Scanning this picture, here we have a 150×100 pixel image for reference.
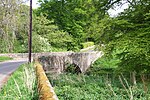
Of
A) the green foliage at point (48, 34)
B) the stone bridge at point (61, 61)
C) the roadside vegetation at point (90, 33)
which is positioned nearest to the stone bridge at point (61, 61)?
the stone bridge at point (61, 61)

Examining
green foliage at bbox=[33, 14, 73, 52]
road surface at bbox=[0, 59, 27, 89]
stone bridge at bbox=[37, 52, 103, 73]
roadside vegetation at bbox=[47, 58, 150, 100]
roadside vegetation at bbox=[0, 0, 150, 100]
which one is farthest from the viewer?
green foliage at bbox=[33, 14, 73, 52]

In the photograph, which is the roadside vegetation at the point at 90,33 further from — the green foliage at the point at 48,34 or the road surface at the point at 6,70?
the road surface at the point at 6,70

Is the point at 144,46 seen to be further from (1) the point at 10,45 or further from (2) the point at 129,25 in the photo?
(1) the point at 10,45

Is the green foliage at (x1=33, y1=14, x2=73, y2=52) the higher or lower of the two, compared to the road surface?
higher

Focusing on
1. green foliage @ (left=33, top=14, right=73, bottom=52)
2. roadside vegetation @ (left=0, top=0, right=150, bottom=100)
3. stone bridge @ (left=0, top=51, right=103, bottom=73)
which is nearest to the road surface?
stone bridge @ (left=0, top=51, right=103, bottom=73)

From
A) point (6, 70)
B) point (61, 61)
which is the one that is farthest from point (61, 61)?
point (6, 70)

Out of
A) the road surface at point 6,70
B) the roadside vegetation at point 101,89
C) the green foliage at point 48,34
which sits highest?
the green foliage at point 48,34

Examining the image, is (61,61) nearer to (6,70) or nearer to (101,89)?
(6,70)

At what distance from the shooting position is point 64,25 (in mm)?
50094

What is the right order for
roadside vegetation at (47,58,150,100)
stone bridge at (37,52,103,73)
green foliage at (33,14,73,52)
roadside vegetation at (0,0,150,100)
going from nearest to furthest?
roadside vegetation at (47,58,150,100) → roadside vegetation at (0,0,150,100) → stone bridge at (37,52,103,73) → green foliage at (33,14,73,52)

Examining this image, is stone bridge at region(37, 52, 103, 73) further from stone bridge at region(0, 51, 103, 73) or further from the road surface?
the road surface

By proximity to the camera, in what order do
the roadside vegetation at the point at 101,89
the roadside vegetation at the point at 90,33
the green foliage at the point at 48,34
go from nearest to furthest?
1. the roadside vegetation at the point at 101,89
2. the roadside vegetation at the point at 90,33
3. the green foliage at the point at 48,34

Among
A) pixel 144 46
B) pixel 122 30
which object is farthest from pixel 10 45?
pixel 144 46

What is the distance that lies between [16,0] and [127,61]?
2650cm
